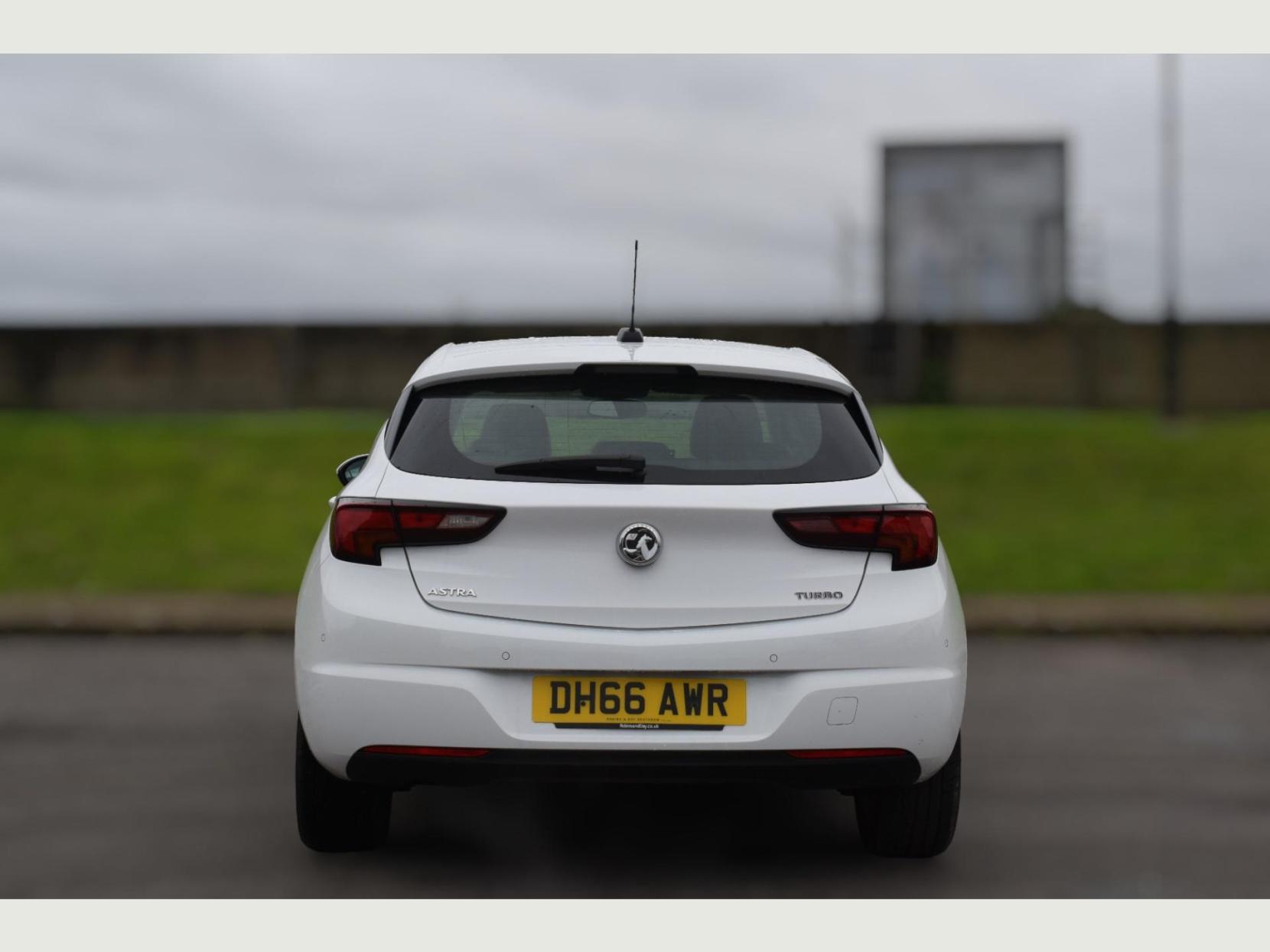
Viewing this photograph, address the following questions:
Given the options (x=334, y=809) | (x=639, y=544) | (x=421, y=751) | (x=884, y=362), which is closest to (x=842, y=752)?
(x=639, y=544)

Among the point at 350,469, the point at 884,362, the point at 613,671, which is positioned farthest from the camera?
the point at 884,362

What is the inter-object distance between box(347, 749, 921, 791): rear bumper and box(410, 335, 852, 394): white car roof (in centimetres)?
105

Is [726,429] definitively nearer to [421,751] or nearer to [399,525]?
[399,525]

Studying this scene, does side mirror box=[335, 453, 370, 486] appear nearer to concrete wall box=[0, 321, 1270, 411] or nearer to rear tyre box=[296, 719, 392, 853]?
rear tyre box=[296, 719, 392, 853]

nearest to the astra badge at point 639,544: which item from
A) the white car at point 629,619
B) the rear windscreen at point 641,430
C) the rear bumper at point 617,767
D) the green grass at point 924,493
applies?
the white car at point 629,619

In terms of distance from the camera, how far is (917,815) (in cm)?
407

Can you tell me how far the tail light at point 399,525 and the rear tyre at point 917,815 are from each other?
4.77 feet

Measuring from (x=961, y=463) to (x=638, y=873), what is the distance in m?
11.1

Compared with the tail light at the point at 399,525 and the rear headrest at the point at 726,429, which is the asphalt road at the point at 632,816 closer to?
the tail light at the point at 399,525

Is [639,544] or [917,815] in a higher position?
[639,544]

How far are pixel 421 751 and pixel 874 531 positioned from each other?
1.29m

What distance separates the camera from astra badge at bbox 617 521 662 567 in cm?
357

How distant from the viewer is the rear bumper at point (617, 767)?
140 inches

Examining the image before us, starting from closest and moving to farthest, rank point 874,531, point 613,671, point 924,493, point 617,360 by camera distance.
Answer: point 613,671 < point 874,531 < point 617,360 < point 924,493
